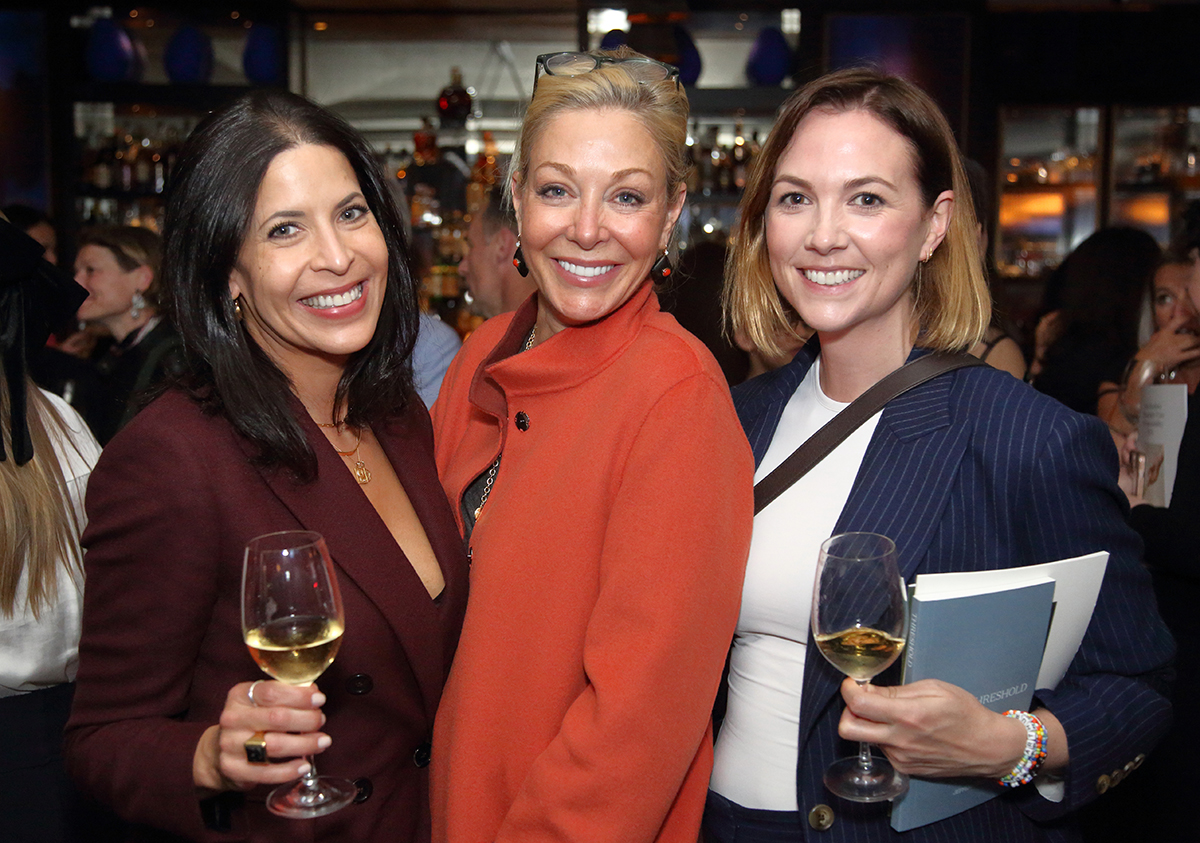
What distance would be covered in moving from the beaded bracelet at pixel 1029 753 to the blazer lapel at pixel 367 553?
85 centimetres

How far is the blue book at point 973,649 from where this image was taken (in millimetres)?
1362

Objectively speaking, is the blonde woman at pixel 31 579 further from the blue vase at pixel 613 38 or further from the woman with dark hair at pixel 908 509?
the blue vase at pixel 613 38

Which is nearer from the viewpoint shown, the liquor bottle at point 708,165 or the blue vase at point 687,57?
the blue vase at point 687,57

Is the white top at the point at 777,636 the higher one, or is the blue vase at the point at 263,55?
the blue vase at the point at 263,55

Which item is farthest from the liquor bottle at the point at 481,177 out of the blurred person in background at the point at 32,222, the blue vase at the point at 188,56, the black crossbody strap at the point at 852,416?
the black crossbody strap at the point at 852,416

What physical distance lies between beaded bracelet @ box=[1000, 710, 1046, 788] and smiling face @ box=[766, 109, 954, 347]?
0.65 m

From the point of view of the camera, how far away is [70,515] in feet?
6.79

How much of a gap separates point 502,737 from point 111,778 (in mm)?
527

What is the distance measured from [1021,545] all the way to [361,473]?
1.05 m

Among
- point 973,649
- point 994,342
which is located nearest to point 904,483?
point 973,649

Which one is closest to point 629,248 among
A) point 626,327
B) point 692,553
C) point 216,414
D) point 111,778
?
point 626,327

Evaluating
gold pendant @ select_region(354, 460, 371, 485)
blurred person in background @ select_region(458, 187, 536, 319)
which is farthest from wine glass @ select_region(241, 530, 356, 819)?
blurred person in background @ select_region(458, 187, 536, 319)

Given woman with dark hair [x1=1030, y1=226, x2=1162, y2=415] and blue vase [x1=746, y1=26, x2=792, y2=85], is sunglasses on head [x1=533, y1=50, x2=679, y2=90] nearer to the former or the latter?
woman with dark hair [x1=1030, y1=226, x2=1162, y2=415]

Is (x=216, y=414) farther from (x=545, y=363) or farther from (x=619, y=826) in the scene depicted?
(x=619, y=826)
